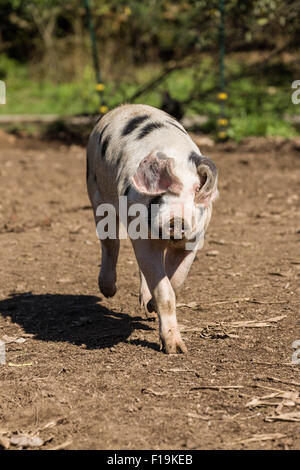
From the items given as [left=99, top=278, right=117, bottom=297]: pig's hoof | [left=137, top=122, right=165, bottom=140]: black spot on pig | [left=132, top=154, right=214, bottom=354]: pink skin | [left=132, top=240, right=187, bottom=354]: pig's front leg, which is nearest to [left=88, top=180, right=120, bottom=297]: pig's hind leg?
[left=99, top=278, right=117, bottom=297]: pig's hoof

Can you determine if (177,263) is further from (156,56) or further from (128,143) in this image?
(156,56)

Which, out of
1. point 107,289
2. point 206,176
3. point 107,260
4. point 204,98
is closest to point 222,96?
point 204,98

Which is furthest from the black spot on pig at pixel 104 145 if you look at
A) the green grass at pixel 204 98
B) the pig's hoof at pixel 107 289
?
the green grass at pixel 204 98

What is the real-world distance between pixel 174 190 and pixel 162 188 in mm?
67

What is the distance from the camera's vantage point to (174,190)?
3805 millimetres

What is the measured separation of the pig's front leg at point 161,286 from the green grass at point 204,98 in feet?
23.9

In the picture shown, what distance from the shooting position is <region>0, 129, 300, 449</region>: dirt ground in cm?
335

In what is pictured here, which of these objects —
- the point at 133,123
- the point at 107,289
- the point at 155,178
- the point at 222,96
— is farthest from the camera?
the point at 222,96

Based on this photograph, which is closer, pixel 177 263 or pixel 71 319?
pixel 177 263

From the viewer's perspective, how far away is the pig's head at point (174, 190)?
3801mm

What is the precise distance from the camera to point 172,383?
12.4 ft

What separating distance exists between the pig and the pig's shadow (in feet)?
0.89

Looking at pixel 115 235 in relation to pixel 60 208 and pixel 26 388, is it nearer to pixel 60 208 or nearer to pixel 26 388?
pixel 26 388

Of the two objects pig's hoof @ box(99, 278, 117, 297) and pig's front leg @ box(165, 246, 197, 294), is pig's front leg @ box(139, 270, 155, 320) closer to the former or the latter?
pig's hoof @ box(99, 278, 117, 297)
